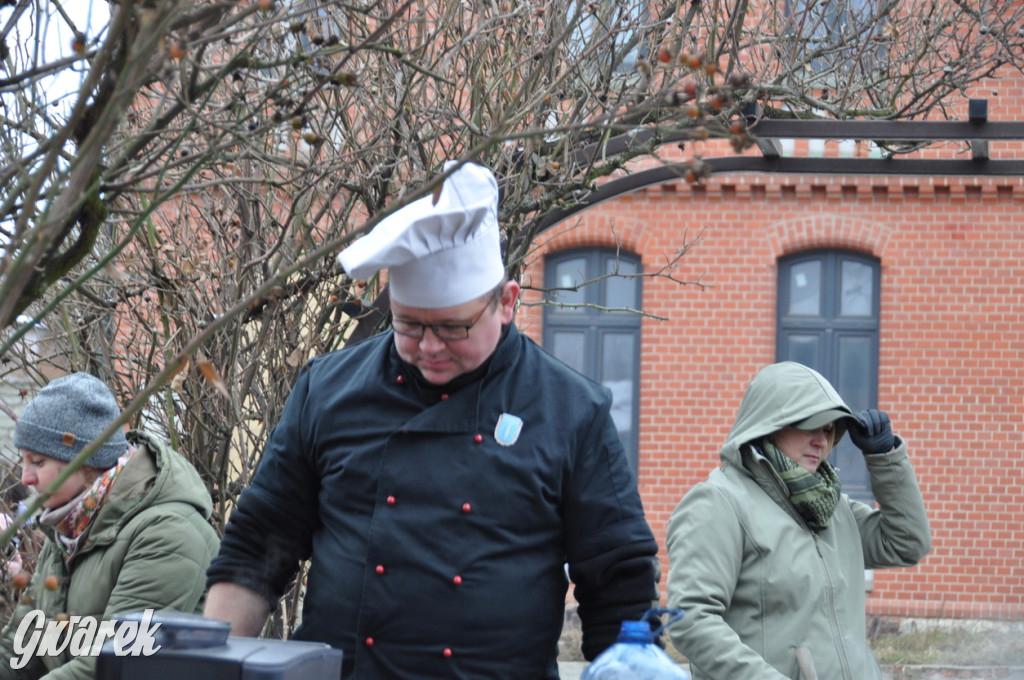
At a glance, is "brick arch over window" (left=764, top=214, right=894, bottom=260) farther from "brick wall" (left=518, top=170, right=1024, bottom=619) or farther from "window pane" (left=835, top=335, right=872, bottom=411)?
"window pane" (left=835, top=335, right=872, bottom=411)

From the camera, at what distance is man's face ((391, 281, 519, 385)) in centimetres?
238

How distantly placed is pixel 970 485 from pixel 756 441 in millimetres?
8905

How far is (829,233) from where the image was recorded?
12203 mm

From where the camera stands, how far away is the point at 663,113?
4.70 metres

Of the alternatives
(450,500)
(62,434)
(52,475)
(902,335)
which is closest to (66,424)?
(62,434)

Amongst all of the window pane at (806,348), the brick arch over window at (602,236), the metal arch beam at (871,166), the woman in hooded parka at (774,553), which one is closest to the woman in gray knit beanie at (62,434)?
the woman in hooded parka at (774,553)

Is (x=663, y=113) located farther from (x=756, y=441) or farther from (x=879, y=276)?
(x=879, y=276)

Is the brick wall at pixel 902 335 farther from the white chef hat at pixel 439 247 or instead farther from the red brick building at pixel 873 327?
Result: the white chef hat at pixel 439 247

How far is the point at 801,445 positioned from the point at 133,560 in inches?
72.5

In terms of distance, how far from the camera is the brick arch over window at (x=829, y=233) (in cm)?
1210

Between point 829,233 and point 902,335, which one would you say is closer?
point 902,335

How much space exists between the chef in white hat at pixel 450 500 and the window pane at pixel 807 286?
10.3m

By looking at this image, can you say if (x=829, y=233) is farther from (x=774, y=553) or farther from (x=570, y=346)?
(x=774, y=553)

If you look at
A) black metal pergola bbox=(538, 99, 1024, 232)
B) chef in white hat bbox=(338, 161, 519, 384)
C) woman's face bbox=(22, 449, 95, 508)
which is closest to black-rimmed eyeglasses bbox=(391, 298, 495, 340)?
chef in white hat bbox=(338, 161, 519, 384)
